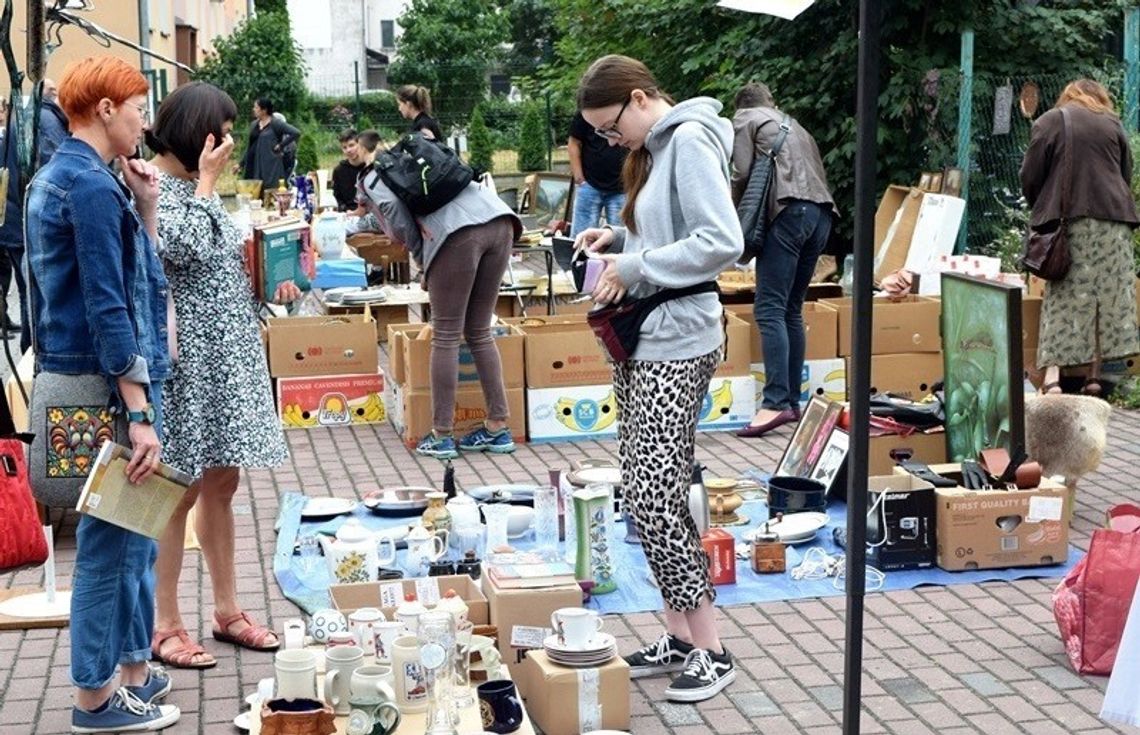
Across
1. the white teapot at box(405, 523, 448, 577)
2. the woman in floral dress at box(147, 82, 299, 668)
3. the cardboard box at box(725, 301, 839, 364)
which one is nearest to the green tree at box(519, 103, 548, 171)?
the cardboard box at box(725, 301, 839, 364)

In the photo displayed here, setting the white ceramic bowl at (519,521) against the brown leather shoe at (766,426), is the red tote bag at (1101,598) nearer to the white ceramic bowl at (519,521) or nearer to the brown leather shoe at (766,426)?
the white ceramic bowl at (519,521)

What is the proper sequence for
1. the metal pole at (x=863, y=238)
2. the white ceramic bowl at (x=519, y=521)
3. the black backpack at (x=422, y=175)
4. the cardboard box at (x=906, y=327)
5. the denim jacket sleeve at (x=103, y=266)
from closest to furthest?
the metal pole at (x=863, y=238), the denim jacket sleeve at (x=103, y=266), the white ceramic bowl at (x=519, y=521), the black backpack at (x=422, y=175), the cardboard box at (x=906, y=327)

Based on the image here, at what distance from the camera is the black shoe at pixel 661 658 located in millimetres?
5074

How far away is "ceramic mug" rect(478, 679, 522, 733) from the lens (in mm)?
4297

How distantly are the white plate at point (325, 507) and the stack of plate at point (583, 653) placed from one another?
2563 mm

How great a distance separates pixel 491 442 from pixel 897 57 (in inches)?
253

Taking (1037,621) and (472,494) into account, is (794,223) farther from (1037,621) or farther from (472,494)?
(1037,621)

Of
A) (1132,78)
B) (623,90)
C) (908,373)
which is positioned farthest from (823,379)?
(623,90)

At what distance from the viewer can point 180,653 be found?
5180 mm

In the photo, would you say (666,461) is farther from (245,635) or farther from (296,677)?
(245,635)

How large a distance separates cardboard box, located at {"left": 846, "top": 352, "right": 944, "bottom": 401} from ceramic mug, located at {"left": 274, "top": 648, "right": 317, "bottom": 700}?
524 cm

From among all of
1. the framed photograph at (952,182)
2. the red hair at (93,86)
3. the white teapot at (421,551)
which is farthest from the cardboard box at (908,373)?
the red hair at (93,86)

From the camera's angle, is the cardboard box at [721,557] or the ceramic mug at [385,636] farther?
the cardboard box at [721,557]

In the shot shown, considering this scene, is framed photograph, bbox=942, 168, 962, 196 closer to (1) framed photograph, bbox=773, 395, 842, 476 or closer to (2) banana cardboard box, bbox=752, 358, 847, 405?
(2) banana cardboard box, bbox=752, 358, 847, 405
